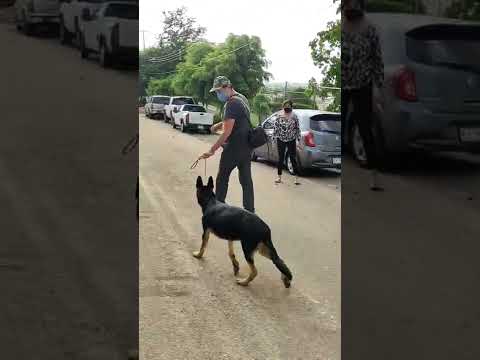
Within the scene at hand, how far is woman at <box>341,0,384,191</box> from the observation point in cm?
266

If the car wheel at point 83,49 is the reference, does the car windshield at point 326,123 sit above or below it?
below

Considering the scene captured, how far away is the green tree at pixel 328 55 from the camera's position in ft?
8.55

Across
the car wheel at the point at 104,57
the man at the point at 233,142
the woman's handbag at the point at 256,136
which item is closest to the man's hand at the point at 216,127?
the man at the point at 233,142

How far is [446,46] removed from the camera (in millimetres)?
2740

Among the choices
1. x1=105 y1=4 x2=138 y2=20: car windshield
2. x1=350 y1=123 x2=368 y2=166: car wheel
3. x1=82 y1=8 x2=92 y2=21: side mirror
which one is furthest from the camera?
x1=350 y1=123 x2=368 y2=166: car wheel

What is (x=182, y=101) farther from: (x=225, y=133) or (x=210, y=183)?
(x=210, y=183)

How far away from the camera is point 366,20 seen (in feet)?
8.83

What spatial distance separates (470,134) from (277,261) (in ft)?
3.07

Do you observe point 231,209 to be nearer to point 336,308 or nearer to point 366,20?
point 336,308

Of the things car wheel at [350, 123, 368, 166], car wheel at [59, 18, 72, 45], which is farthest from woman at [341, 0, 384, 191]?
car wheel at [59, 18, 72, 45]

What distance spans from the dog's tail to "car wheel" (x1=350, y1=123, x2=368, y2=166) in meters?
0.50

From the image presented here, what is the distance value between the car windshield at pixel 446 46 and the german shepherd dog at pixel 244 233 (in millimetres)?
894

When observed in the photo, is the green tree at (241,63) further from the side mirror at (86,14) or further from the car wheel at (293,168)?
the side mirror at (86,14)

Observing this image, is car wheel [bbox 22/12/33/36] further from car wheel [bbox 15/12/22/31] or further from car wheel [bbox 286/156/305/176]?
car wheel [bbox 286/156/305/176]
